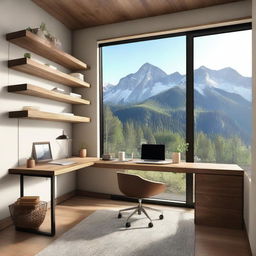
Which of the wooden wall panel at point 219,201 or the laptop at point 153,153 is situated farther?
the laptop at point 153,153

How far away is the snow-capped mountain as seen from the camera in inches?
129

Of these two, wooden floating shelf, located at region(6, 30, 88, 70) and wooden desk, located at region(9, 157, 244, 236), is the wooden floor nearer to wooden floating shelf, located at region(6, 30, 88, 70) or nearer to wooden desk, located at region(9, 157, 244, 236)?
wooden desk, located at region(9, 157, 244, 236)

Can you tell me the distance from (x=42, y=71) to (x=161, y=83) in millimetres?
1797

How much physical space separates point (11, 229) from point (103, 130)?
2.01 meters

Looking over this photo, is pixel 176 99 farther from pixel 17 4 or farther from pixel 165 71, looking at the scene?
pixel 17 4

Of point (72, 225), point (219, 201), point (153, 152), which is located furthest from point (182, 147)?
point (72, 225)

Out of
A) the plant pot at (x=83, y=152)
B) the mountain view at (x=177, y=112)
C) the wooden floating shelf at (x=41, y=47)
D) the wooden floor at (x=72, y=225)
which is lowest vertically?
the wooden floor at (x=72, y=225)

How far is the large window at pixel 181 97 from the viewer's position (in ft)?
10.7

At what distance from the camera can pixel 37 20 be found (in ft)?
10.7

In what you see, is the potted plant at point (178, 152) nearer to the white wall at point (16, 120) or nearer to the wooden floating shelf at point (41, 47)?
the white wall at point (16, 120)

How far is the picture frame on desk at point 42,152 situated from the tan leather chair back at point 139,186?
1224 mm

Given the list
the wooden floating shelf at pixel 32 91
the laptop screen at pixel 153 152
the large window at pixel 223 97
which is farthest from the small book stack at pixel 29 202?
the large window at pixel 223 97

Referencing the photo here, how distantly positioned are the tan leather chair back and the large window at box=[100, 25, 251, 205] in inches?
38.4

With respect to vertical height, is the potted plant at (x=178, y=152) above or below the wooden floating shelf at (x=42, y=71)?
below
